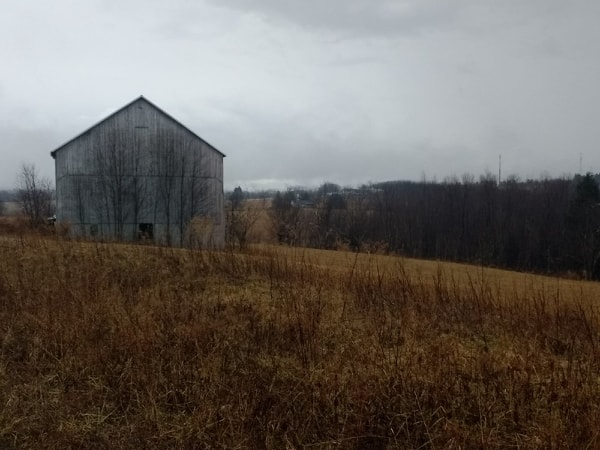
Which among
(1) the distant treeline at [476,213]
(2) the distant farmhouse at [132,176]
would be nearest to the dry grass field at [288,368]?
(2) the distant farmhouse at [132,176]

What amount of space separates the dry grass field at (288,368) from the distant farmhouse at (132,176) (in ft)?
76.9

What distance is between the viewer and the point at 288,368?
5023mm

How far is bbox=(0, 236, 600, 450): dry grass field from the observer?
3914 mm

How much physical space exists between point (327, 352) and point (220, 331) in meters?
1.34

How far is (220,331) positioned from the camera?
585 centimetres

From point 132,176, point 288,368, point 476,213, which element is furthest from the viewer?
point 476,213

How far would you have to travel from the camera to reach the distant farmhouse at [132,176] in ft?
101

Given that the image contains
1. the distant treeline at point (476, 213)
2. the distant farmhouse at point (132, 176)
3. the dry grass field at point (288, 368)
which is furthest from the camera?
the distant treeline at point (476, 213)

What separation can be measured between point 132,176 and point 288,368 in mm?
29078

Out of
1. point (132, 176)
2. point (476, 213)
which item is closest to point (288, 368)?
point (132, 176)

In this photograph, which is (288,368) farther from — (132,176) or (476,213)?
(476,213)

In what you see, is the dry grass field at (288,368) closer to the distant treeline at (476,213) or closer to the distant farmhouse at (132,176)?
the distant farmhouse at (132,176)

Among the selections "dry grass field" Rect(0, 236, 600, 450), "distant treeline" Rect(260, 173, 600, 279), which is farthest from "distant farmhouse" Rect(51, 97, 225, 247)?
"dry grass field" Rect(0, 236, 600, 450)

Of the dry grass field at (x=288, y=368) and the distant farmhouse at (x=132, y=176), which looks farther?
the distant farmhouse at (x=132, y=176)
